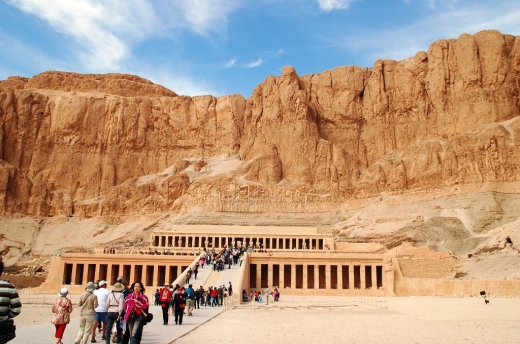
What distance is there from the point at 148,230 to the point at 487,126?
188 feet

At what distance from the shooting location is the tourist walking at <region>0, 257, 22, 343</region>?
8.50m

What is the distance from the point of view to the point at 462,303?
101 ft

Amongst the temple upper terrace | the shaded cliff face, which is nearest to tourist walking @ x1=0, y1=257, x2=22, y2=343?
the temple upper terrace

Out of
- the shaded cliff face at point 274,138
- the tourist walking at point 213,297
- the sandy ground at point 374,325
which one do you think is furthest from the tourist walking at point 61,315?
the shaded cliff face at point 274,138

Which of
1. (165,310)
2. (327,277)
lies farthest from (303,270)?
(165,310)

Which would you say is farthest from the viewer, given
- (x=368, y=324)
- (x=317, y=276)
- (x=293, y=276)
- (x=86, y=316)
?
(x=293, y=276)

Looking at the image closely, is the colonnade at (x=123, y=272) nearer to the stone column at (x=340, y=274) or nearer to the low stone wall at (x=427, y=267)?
the stone column at (x=340, y=274)

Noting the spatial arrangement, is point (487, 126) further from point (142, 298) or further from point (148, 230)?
point (142, 298)

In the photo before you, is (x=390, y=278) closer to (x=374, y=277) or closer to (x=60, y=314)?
(x=374, y=277)

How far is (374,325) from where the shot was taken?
21.2 metres

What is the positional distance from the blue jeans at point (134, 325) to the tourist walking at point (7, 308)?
4633mm

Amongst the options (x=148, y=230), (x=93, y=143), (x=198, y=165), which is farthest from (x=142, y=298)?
(x=93, y=143)

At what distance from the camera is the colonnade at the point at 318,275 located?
46.8 metres

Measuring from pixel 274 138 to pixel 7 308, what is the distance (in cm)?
9525
